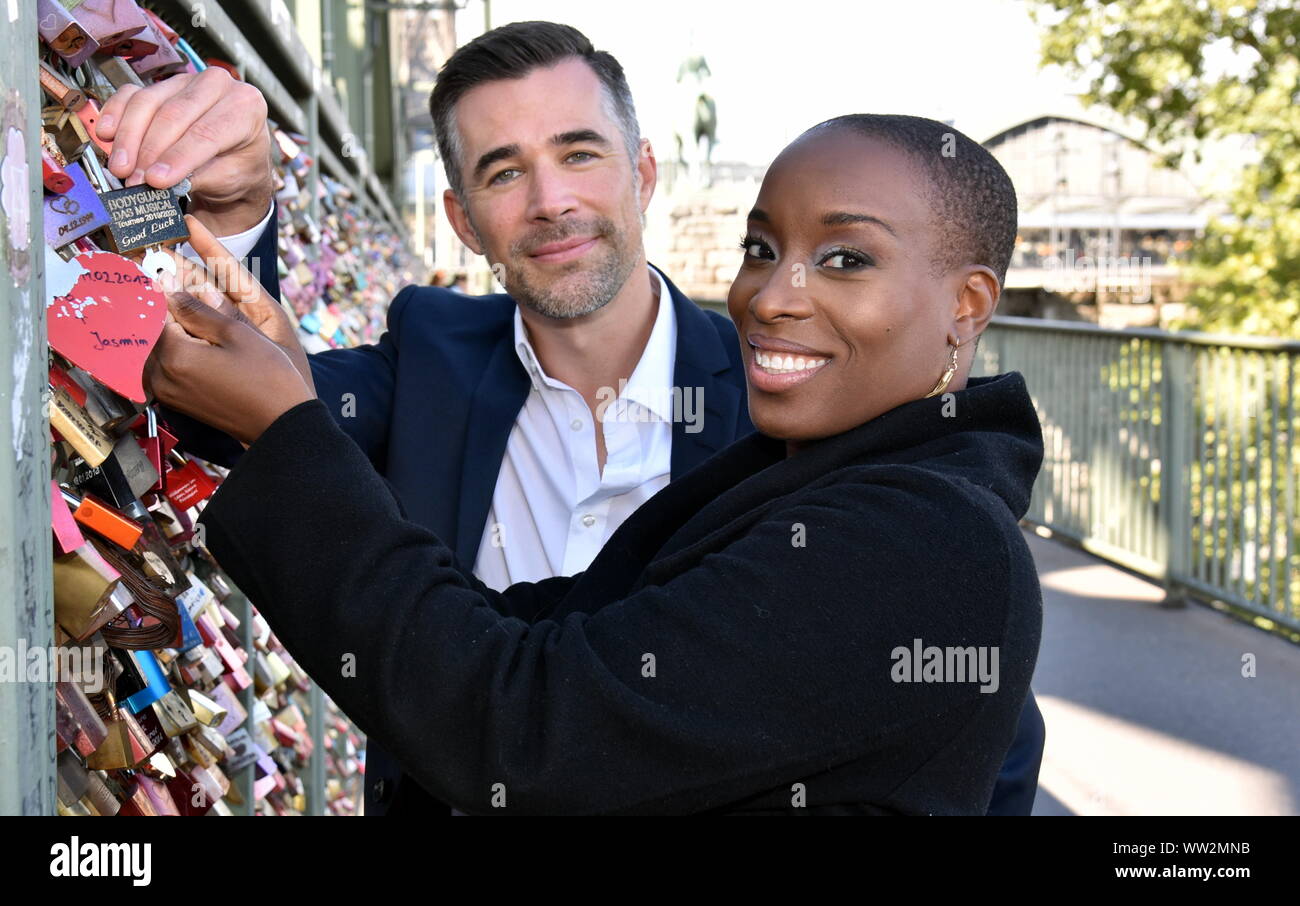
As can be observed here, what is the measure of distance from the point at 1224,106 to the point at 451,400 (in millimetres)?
9295

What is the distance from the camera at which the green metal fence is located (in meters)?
6.35

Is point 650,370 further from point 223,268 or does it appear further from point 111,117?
point 111,117

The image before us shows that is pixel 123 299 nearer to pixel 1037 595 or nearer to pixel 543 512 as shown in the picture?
pixel 1037 595

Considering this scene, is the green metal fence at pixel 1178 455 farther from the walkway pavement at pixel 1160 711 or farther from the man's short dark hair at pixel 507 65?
the man's short dark hair at pixel 507 65

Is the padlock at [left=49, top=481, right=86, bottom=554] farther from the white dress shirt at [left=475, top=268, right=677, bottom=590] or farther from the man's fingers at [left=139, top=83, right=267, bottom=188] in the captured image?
the white dress shirt at [left=475, top=268, right=677, bottom=590]

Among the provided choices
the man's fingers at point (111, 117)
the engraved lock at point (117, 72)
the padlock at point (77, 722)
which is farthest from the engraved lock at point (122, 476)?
the engraved lock at point (117, 72)

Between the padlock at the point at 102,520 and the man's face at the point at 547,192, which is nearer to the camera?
the padlock at the point at 102,520

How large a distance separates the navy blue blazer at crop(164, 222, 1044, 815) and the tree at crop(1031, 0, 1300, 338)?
25.2ft

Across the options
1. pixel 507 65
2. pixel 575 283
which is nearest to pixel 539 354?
pixel 575 283

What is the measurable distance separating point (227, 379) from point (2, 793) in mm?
443

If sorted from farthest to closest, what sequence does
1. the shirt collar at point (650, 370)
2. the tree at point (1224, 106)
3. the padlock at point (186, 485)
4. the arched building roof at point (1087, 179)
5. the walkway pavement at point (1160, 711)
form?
the arched building roof at point (1087, 179), the tree at point (1224, 106), the walkway pavement at point (1160, 711), the shirt collar at point (650, 370), the padlock at point (186, 485)

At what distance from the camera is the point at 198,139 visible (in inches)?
70.0

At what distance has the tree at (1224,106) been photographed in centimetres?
948

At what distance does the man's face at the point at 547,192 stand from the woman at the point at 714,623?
4.26 ft
